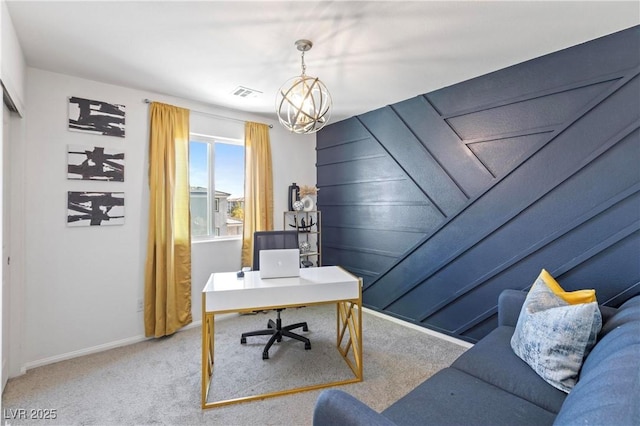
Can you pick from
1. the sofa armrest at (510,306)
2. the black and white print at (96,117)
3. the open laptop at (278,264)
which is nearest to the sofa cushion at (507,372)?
the sofa armrest at (510,306)

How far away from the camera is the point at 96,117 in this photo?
2.68 m

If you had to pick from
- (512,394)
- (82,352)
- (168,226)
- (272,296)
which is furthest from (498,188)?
(82,352)

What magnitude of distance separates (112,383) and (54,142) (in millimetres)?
2062

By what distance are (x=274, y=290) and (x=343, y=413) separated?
124cm

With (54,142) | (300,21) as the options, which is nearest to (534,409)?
(300,21)

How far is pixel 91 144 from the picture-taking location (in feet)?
8.71

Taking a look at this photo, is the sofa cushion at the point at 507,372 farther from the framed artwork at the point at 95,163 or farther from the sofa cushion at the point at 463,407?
the framed artwork at the point at 95,163

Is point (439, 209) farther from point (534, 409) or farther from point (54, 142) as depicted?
point (54, 142)

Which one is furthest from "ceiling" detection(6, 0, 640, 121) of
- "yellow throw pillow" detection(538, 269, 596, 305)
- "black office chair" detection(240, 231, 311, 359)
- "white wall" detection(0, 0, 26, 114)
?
"yellow throw pillow" detection(538, 269, 596, 305)

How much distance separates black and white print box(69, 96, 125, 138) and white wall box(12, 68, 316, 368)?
5 centimetres

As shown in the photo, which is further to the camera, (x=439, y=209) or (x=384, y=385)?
(x=439, y=209)

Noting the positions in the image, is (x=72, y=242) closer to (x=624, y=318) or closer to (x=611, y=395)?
(x=611, y=395)

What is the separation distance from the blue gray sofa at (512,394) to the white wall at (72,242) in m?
2.73

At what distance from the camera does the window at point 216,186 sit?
11.3 feet
